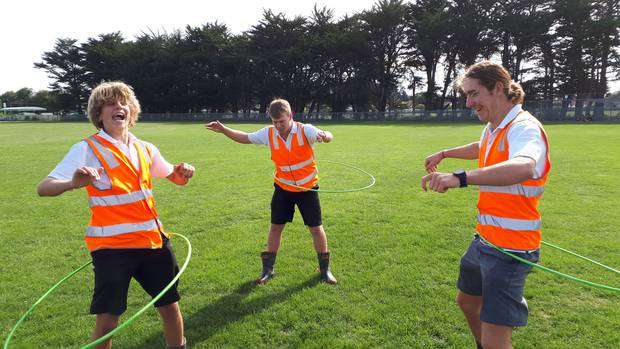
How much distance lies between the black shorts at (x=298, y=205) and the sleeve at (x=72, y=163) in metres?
2.76

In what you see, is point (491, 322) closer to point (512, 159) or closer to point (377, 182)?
point (512, 159)

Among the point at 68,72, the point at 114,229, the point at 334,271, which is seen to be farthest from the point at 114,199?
the point at 68,72

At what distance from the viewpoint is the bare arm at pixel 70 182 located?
8.98 feet

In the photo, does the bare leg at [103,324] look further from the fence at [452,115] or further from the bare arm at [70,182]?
the fence at [452,115]

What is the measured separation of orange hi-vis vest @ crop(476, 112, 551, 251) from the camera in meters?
2.78

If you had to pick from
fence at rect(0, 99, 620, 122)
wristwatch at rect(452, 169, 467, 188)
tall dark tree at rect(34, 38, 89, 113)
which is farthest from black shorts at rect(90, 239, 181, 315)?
tall dark tree at rect(34, 38, 89, 113)

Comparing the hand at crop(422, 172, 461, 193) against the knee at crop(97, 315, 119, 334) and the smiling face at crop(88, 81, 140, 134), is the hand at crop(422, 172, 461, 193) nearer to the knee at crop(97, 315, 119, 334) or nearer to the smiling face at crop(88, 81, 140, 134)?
the smiling face at crop(88, 81, 140, 134)

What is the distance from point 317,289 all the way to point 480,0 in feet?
227

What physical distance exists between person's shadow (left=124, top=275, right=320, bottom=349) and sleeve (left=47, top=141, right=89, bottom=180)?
2.16 m

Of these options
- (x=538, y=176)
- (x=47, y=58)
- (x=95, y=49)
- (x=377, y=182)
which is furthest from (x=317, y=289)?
(x=47, y=58)

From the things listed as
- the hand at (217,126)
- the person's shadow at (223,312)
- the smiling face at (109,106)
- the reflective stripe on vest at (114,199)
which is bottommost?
the person's shadow at (223,312)

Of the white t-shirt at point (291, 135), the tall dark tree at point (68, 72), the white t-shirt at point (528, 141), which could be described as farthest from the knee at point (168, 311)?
the tall dark tree at point (68, 72)

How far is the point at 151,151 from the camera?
3691mm

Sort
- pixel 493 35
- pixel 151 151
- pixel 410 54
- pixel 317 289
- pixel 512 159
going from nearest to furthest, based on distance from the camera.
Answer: pixel 512 159 → pixel 151 151 → pixel 317 289 → pixel 493 35 → pixel 410 54
